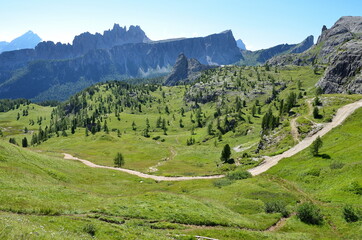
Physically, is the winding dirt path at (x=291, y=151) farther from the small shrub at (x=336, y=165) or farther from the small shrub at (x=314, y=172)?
the small shrub at (x=336, y=165)

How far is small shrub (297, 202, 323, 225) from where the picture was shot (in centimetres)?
3869

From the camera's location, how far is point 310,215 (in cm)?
3897

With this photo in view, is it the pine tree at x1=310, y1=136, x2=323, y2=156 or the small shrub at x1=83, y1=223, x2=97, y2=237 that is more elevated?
the small shrub at x1=83, y1=223, x2=97, y2=237

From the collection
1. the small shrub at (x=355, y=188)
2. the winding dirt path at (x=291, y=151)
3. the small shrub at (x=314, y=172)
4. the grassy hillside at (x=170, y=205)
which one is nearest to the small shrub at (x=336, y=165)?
the grassy hillside at (x=170, y=205)

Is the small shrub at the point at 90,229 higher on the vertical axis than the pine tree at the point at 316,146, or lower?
higher

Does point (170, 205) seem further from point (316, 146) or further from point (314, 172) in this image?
point (316, 146)

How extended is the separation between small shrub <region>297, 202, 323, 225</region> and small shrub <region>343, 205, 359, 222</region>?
3513mm

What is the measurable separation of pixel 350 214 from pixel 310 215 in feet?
19.0

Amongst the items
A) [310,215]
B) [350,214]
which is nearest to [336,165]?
[350,214]

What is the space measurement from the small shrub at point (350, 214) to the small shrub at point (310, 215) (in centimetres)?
351

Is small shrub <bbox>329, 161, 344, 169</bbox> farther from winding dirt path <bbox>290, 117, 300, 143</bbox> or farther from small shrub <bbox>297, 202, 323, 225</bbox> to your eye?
winding dirt path <bbox>290, 117, 300, 143</bbox>

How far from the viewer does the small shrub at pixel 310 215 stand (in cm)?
3869

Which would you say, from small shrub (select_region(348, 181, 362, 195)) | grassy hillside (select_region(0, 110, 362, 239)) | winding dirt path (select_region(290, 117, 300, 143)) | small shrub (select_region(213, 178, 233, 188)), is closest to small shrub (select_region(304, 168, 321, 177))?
grassy hillside (select_region(0, 110, 362, 239))

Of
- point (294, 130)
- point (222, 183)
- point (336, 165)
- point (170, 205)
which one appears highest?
point (170, 205)
